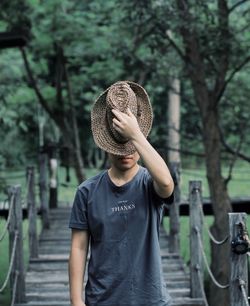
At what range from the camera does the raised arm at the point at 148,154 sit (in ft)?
6.75

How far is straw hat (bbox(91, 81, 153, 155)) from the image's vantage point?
7.18ft

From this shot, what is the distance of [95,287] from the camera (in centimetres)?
221

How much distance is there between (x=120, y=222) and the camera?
219 centimetres

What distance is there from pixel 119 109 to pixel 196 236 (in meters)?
3.78

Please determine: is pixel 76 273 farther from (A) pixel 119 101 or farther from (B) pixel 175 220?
(B) pixel 175 220

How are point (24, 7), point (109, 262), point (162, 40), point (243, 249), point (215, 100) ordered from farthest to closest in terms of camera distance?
point (24, 7) → point (162, 40) → point (215, 100) → point (243, 249) → point (109, 262)

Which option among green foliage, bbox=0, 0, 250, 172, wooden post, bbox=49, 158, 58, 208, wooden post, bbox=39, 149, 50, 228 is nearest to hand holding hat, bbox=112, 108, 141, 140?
green foliage, bbox=0, 0, 250, 172

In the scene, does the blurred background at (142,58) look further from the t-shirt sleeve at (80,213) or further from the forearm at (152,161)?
the forearm at (152,161)

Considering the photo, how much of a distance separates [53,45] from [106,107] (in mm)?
8372

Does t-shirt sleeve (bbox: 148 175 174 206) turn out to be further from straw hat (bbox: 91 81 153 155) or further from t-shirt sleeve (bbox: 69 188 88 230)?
t-shirt sleeve (bbox: 69 188 88 230)

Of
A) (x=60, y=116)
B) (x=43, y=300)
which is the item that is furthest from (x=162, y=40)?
(x=43, y=300)

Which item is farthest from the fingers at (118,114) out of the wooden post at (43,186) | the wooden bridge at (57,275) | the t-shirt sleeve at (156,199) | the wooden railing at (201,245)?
the wooden post at (43,186)

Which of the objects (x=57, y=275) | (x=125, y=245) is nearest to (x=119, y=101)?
(x=125, y=245)

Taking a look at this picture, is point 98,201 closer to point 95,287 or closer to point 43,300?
point 95,287
